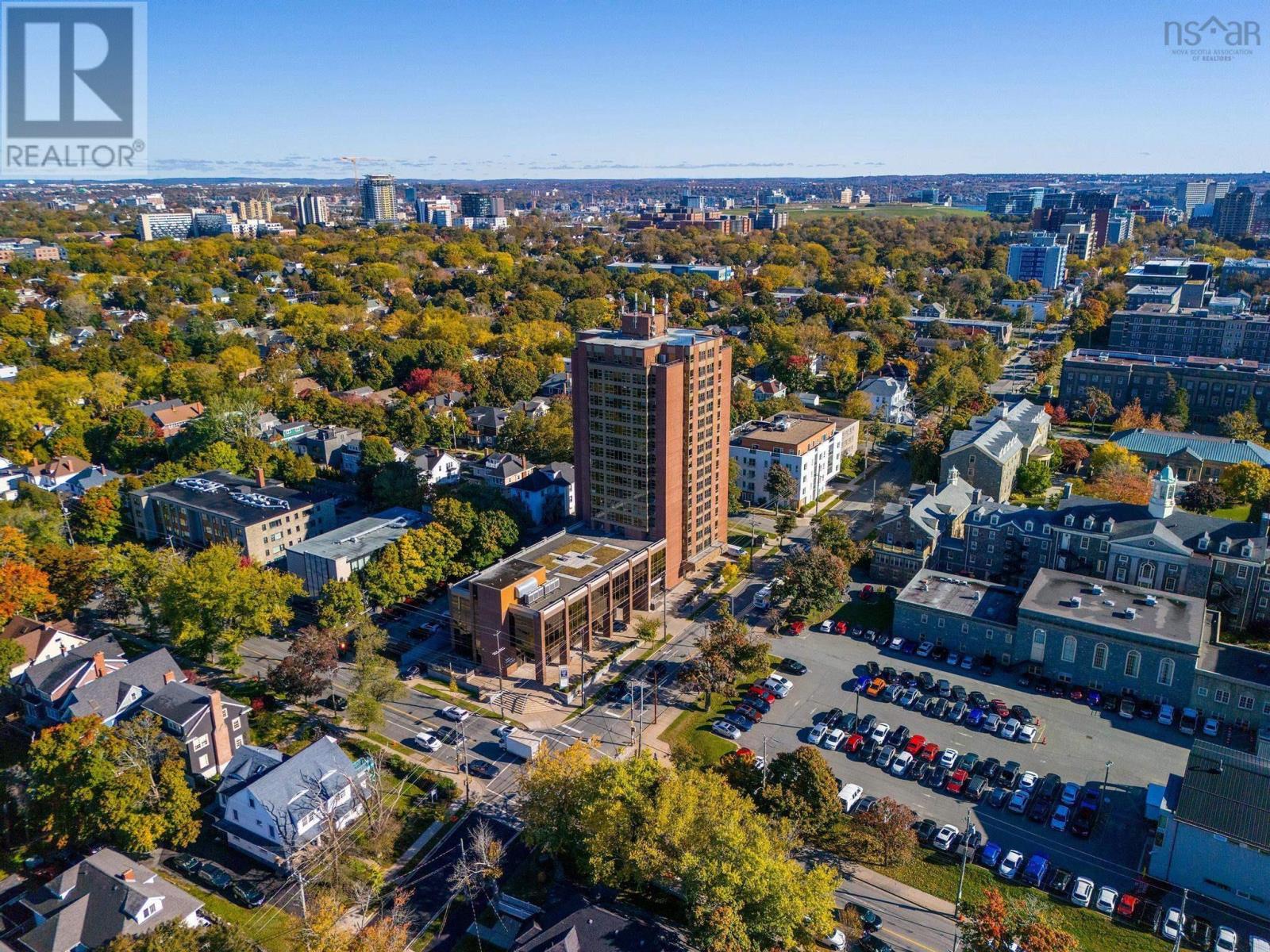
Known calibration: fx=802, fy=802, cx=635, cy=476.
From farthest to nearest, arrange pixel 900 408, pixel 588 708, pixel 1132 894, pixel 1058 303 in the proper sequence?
pixel 1058 303, pixel 900 408, pixel 588 708, pixel 1132 894

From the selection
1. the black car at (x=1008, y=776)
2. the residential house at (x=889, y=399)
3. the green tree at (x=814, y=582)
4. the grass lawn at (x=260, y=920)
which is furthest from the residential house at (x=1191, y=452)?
the grass lawn at (x=260, y=920)

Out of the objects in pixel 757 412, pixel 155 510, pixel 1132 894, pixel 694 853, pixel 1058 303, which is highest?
pixel 1058 303

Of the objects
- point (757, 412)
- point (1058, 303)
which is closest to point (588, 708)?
point (757, 412)

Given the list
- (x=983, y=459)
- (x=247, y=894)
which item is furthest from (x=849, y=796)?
(x=983, y=459)

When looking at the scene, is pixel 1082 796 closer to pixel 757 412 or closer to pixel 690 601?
pixel 690 601

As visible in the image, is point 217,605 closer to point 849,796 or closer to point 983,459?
point 849,796

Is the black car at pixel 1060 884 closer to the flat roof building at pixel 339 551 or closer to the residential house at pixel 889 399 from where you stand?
the flat roof building at pixel 339 551
